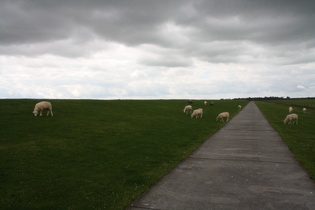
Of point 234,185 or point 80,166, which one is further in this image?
point 80,166

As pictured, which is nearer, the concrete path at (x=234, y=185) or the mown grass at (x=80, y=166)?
the concrete path at (x=234, y=185)

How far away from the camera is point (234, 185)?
7.76m

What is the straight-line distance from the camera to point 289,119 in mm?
28281

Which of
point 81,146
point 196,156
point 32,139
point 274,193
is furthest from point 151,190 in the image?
point 32,139

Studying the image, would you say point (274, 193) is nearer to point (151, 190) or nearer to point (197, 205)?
point (197, 205)

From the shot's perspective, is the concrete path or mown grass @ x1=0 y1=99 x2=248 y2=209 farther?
mown grass @ x1=0 y1=99 x2=248 y2=209

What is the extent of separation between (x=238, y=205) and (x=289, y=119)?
2572 centimetres

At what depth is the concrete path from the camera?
6383 mm

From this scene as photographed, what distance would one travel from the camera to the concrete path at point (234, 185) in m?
6.38

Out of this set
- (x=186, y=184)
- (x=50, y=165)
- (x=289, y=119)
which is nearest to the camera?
(x=186, y=184)

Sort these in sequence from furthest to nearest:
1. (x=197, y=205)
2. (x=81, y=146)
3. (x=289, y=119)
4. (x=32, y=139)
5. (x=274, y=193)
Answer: (x=289, y=119) < (x=32, y=139) < (x=81, y=146) < (x=274, y=193) < (x=197, y=205)

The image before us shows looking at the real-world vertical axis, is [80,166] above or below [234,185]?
below

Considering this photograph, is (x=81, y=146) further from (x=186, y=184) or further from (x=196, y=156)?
(x=186, y=184)

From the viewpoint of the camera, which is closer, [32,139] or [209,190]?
[209,190]
